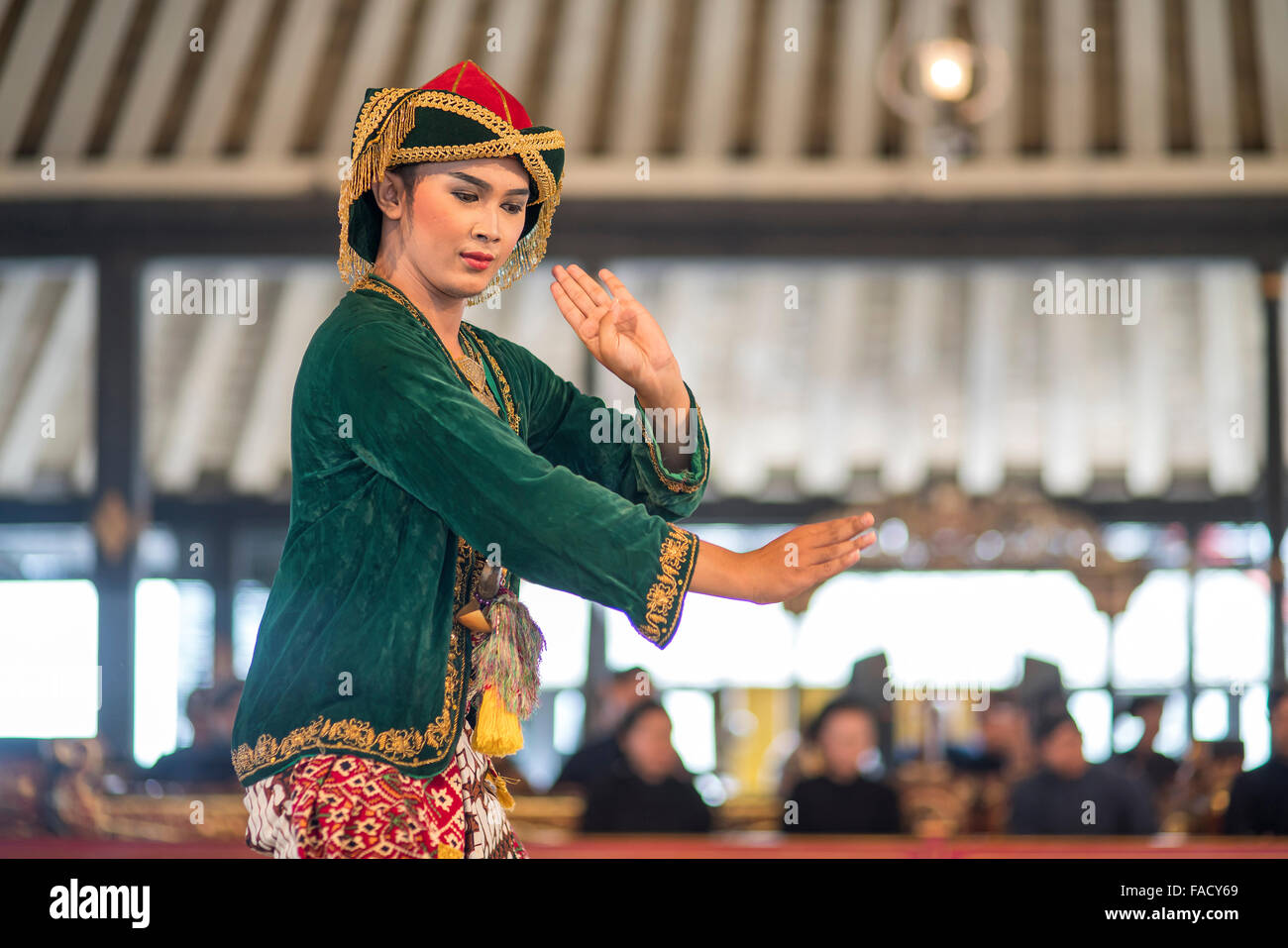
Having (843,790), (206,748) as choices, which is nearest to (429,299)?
(843,790)

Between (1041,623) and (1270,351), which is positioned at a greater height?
(1270,351)

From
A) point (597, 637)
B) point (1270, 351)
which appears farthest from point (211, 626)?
point (1270, 351)

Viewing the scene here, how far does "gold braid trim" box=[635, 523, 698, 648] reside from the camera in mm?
1143

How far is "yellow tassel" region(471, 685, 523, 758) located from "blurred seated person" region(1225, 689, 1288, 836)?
14.4 ft

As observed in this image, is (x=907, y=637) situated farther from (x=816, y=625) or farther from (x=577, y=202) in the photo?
(x=577, y=202)

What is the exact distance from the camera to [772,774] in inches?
311

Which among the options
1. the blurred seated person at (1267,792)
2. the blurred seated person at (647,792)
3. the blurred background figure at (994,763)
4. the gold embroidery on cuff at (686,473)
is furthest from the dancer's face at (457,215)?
the blurred background figure at (994,763)

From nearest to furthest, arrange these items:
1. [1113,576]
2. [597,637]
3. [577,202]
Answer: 1. [577,202]
2. [597,637]
3. [1113,576]

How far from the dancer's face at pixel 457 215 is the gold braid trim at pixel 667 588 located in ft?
1.13

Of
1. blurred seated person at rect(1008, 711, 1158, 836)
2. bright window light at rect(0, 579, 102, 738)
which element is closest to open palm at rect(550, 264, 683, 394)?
blurred seated person at rect(1008, 711, 1158, 836)

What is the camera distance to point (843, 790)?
5.06 metres

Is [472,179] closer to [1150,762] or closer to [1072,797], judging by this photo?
[1072,797]

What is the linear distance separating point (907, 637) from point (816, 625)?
0.53 m

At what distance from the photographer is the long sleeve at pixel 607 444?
A: 4.72 feet
